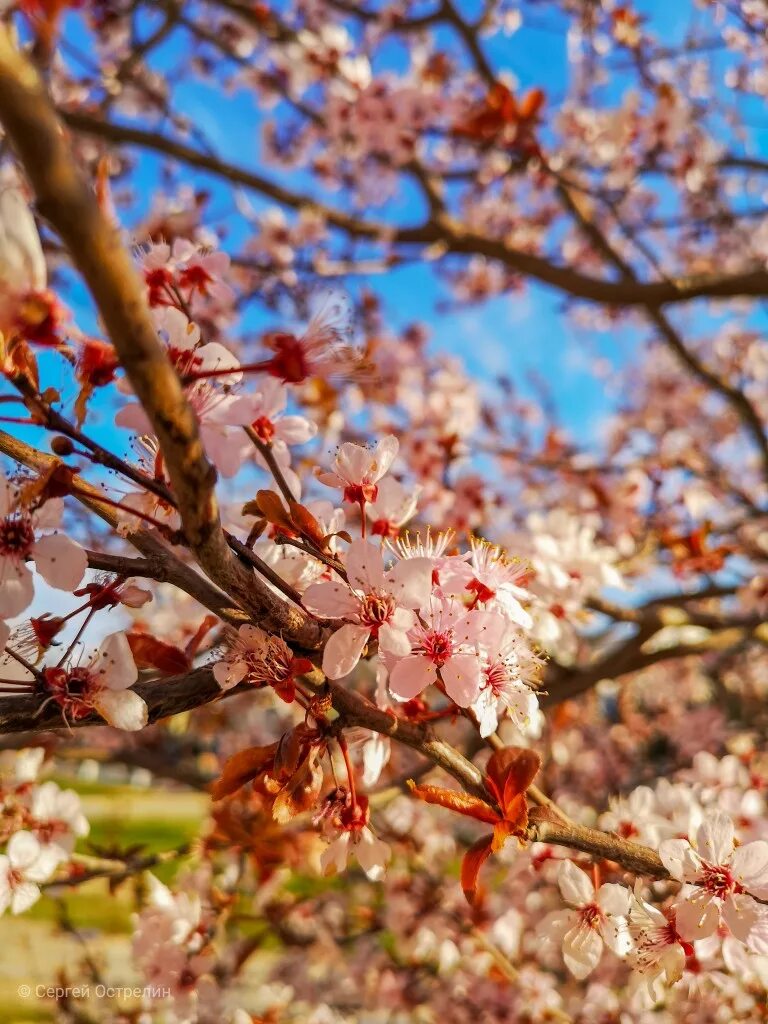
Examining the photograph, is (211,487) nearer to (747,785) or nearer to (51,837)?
(51,837)

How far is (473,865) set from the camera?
0.95 m

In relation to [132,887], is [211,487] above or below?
above

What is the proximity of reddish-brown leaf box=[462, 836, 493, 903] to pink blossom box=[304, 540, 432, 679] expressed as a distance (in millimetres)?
306

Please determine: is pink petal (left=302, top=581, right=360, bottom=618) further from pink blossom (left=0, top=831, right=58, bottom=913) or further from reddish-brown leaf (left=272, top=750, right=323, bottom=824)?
pink blossom (left=0, top=831, right=58, bottom=913)

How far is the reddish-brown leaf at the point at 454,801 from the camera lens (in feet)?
2.83

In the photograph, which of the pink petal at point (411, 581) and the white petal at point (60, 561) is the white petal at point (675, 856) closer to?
the pink petal at point (411, 581)

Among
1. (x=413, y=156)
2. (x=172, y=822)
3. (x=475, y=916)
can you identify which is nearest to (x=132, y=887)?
(x=475, y=916)

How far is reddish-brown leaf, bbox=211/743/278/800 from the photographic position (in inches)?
34.9

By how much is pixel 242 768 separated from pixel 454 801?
0.27 meters

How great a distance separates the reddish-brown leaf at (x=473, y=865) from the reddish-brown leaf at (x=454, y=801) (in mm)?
62

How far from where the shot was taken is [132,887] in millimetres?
1988

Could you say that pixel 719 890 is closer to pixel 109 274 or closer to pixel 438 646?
pixel 438 646

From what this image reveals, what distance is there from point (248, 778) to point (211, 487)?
470 mm

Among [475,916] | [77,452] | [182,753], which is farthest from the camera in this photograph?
[182,753]
